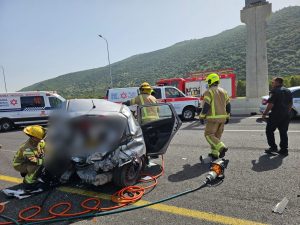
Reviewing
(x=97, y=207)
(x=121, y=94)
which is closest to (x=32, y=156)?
(x=97, y=207)

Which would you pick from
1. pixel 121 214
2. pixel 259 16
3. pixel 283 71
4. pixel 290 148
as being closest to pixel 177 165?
pixel 121 214

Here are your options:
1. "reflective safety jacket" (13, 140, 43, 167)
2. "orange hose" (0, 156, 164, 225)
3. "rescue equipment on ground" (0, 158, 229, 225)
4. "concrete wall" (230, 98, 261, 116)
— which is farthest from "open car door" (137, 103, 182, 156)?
"concrete wall" (230, 98, 261, 116)

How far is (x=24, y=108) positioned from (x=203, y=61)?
219ft

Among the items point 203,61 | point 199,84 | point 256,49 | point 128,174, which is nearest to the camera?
point 128,174

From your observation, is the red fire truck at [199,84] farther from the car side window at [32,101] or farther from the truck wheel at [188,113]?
the car side window at [32,101]

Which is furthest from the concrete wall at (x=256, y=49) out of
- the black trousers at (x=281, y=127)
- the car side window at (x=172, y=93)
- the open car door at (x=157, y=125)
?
the open car door at (x=157, y=125)

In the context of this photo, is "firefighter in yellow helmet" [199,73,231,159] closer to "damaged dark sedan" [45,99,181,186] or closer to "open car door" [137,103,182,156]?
"open car door" [137,103,182,156]

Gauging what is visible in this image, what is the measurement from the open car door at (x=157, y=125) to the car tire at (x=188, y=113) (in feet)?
28.8

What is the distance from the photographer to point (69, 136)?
464cm

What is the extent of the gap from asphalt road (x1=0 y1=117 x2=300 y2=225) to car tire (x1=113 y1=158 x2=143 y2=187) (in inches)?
9.6

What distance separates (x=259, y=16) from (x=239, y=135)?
971 centimetres

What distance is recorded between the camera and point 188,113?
15078mm

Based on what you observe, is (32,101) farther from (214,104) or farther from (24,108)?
(214,104)

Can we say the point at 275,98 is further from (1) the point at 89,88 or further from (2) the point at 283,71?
(1) the point at 89,88
